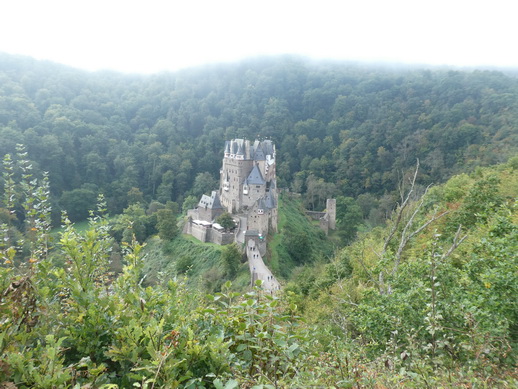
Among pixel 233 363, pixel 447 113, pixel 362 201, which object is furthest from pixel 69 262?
pixel 447 113

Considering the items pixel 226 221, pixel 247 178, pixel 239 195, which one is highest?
pixel 247 178

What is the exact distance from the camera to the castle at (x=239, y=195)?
33.2 meters

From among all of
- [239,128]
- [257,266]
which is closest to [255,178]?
[257,266]

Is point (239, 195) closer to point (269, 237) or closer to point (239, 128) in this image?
point (269, 237)

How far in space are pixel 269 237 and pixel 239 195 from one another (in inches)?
246

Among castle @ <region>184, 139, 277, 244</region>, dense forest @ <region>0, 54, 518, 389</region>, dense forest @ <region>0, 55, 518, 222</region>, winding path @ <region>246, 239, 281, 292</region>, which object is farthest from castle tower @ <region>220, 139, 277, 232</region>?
dense forest @ <region>0, 55, 518, 222</region>

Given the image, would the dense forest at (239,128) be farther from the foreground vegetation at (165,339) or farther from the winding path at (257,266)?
the foreground vegetation at (165,339)

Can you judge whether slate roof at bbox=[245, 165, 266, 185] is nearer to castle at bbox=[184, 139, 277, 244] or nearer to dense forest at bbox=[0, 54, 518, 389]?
castle at bbox=[184, 139, 277, 244]

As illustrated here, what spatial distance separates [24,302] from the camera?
273 cm

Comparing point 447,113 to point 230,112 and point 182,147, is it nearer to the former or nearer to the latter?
point 230,112

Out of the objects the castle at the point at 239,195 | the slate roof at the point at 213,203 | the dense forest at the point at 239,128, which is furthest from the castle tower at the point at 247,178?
the dense forest at the point at 239,128

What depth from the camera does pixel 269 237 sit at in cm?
3353

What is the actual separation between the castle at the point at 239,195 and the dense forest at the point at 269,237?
219 centimetres

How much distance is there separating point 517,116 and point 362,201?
109 feet
